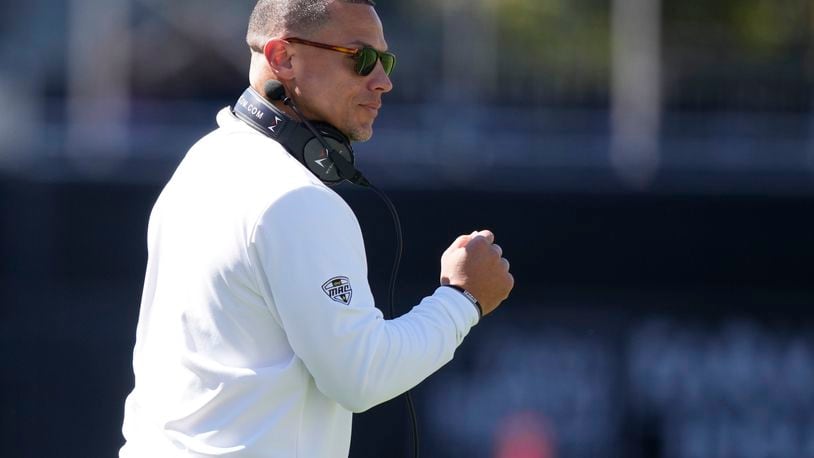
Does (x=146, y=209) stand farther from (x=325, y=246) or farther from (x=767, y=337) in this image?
(x=325, y=246)

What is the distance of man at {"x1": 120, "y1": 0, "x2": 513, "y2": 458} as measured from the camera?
2258mm

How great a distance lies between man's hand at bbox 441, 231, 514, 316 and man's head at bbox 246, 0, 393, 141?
372 millimetres

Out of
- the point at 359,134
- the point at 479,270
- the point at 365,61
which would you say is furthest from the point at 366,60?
the point at 479,270

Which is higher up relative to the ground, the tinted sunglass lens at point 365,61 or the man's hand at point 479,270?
the tinted sunglass lens at point 365,61

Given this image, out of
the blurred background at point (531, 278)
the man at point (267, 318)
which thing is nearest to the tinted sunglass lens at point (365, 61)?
the man at point (267, 318)

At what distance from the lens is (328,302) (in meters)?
2.24

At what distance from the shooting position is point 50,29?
304 inches

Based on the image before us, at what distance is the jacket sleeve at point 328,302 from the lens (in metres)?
2.25

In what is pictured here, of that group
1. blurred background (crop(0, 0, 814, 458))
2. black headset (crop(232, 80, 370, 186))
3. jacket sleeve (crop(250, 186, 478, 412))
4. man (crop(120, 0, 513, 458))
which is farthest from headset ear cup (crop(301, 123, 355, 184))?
blurred background (crop(0, 0, 814, 458))

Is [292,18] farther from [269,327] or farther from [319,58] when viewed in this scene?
[269,327]

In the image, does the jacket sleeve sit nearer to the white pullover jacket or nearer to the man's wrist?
the white pullover jacket

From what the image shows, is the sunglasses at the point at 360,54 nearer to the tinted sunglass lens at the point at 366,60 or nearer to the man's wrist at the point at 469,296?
the tinted sunglass lens at the point at 366,60

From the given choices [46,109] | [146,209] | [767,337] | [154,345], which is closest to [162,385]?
[154,345]

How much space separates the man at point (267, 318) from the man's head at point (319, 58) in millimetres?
174
